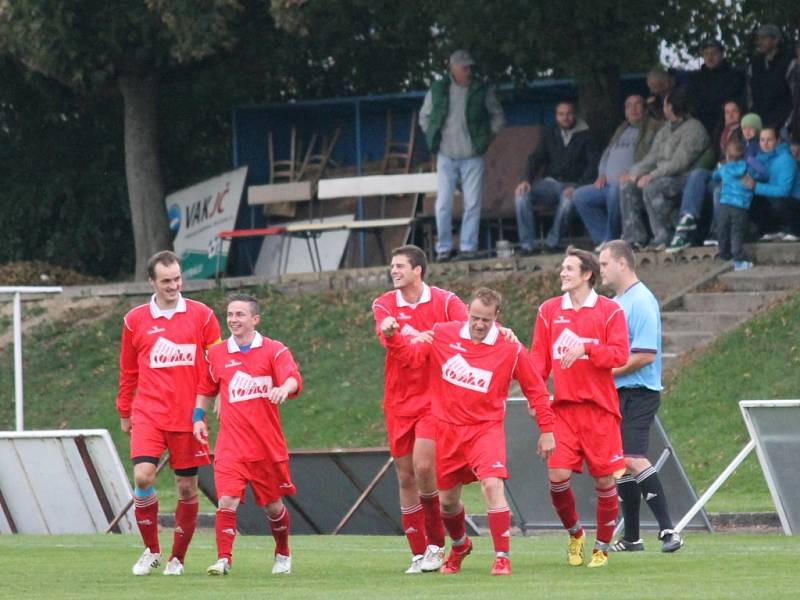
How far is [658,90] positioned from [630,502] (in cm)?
1137

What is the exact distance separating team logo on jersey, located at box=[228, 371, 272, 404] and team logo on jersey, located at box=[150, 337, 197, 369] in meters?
0.62

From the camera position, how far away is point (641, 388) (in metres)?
13.9

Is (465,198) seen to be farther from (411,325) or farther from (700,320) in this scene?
(411,325)

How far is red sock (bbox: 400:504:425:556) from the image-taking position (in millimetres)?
13023

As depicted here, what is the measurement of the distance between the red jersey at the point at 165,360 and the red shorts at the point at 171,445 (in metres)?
0.05

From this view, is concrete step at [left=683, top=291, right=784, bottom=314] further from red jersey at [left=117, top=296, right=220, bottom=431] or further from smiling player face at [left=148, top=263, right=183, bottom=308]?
smiling player face at [left=148, top=263, right=183, bottom=308]

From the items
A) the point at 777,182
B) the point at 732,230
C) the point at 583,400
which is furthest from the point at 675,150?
the point at 583,400

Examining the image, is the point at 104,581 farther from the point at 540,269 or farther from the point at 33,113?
the point at 33,113

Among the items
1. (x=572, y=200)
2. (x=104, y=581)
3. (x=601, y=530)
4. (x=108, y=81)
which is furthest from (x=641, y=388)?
(x=108, y=81)

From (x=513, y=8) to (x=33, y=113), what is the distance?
10222 mm

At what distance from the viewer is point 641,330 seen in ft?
45.3

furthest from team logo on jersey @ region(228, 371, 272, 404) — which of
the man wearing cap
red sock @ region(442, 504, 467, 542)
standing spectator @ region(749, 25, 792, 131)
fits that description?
the man wearing cap

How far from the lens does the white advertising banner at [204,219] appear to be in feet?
101

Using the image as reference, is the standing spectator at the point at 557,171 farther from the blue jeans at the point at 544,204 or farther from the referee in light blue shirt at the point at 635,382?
the referee in light blue shirt at the point at 635,382
